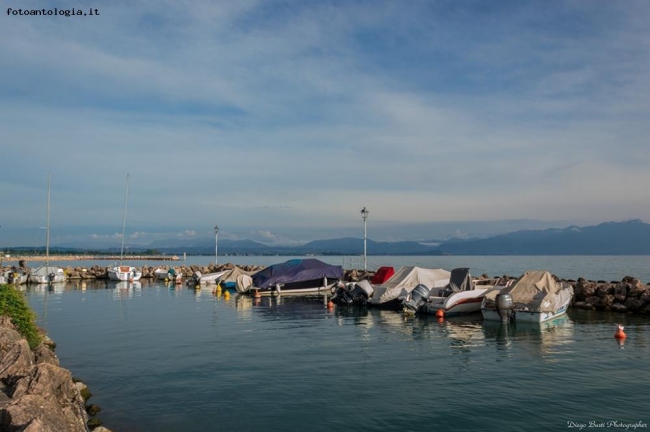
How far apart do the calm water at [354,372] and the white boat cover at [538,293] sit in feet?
4.40

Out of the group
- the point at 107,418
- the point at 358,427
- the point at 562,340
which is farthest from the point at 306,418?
the point at 562,340

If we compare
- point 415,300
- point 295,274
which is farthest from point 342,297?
point 295,274

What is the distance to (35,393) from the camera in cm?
1038

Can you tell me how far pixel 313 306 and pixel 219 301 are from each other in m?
9.19

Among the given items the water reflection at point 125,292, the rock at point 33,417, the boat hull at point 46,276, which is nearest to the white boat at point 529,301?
the rock at point 33,417

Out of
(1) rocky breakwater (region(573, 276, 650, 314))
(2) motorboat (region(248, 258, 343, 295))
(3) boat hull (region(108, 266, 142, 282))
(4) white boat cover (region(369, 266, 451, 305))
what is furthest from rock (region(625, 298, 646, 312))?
(3) boat hull (region(108, 266, 142, 282))

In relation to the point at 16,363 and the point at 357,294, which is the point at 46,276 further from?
the point at 16,363

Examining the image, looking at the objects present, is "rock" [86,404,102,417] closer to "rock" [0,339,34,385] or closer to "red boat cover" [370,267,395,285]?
"rock" [0,339,34,385]

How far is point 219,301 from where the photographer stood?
145 ft

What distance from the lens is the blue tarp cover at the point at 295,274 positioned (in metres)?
48.8

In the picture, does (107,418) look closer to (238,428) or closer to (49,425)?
(238,428)

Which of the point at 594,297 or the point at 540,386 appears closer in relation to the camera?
the point at 540,386

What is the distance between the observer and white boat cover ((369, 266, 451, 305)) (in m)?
37.7

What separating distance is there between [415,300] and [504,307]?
6691 millimetres
